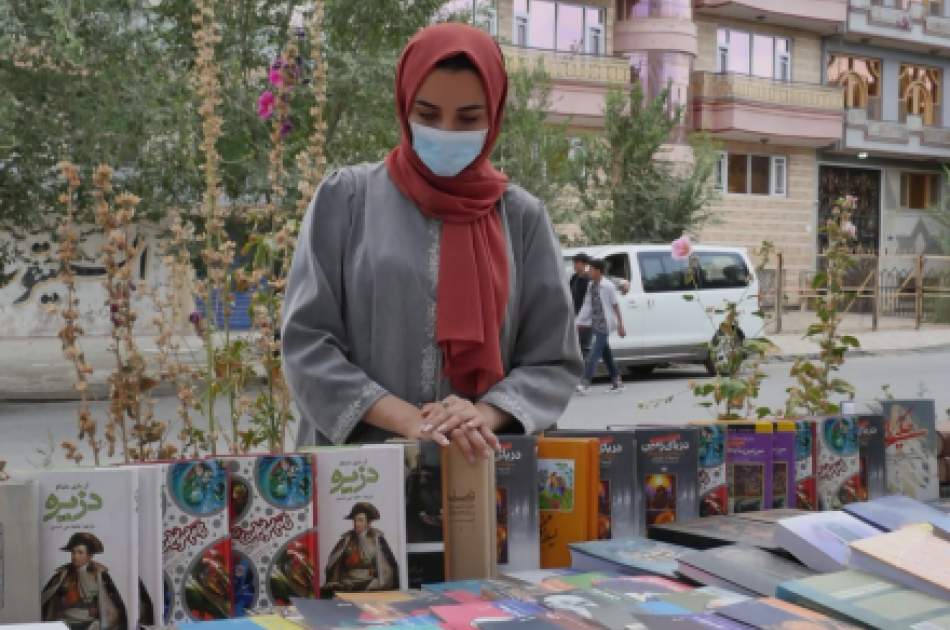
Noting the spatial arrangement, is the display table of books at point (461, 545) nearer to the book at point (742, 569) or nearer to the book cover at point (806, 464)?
the book at point (742, 569)

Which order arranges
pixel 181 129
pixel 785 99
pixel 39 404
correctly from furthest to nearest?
1. pixel 785 99
2. pixel 39 404
3. pixel 181 129

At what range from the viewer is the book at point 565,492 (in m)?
2.18

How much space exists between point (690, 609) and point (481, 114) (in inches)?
42.3

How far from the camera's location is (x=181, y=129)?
12.4 meters

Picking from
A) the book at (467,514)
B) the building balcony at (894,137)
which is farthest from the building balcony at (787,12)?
the book at (467,514)

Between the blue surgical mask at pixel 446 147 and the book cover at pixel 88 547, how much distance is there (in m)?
0.95

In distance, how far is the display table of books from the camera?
67.4 inches

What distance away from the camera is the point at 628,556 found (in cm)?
209

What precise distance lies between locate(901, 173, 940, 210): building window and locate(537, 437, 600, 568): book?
1317 inches

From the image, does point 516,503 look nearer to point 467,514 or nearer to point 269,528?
point 467,514

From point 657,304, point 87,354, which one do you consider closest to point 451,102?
point 657,304

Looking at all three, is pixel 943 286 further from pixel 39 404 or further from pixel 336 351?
pixel 336 351

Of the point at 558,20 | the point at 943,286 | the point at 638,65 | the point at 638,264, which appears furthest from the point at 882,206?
the point at 638,264

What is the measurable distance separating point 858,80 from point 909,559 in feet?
105
